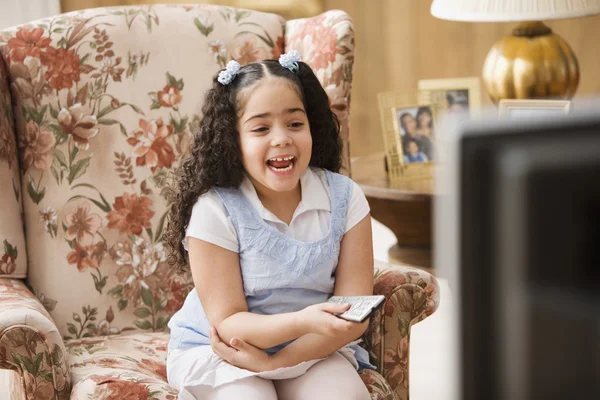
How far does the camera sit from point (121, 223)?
1.72 meters

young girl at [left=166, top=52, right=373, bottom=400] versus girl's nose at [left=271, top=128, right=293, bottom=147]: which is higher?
girl's nose at [left=271, top=128, right=293, bottom=147]

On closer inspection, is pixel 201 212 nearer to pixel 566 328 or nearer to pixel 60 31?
pixel 60 31

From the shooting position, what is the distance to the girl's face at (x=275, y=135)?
4.39ft

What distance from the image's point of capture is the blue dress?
1342mm

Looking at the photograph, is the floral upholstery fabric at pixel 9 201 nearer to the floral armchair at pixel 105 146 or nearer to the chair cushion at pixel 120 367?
the floral armchair at pixel 105 146

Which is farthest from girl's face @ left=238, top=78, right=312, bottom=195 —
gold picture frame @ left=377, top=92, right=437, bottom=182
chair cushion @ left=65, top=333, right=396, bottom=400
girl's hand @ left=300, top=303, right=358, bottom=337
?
gold picture frame @ left=377, top=92, right=437, bottom=182

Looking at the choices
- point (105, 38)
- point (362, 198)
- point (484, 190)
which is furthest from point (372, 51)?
point (484, 190)

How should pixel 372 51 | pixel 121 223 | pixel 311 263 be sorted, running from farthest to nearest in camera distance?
pixel 372 51 < pixel 121 223 < pixel 311 263

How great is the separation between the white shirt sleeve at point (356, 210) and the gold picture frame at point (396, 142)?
65 centimetres

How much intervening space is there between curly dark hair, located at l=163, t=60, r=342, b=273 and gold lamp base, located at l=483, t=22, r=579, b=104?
758 mm

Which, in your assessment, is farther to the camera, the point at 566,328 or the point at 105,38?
the point at 105,38

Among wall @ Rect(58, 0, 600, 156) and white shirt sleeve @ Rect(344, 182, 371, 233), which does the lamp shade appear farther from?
wall @ Rect(58, 0, 600, 156)

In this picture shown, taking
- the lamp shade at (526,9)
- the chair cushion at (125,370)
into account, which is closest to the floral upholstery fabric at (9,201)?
the chair cushion at (125,370)

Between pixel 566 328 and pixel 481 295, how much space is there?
1.2 inches
